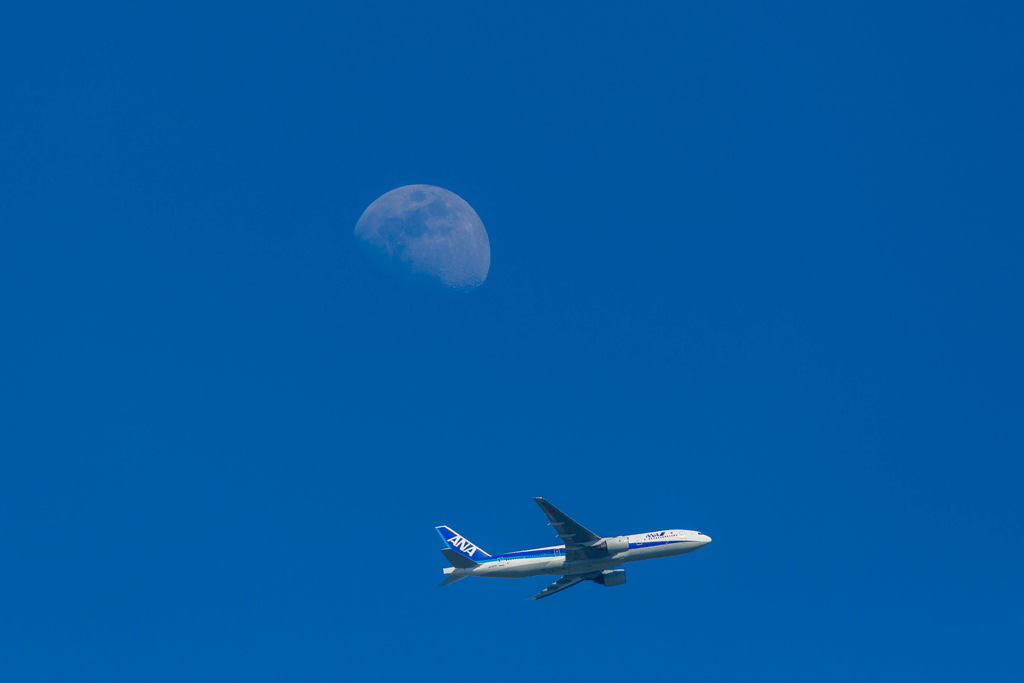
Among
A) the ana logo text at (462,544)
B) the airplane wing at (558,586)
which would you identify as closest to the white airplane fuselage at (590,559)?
the airplane wing at (558,586)

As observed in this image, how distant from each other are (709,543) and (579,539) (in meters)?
17.3

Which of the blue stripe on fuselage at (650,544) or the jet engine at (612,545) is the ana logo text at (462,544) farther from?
the blue stripe on fuselage at (650,544)

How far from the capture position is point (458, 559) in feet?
512

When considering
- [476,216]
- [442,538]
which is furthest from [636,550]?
Result: [476,216]

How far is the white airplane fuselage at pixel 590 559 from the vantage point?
502 feet

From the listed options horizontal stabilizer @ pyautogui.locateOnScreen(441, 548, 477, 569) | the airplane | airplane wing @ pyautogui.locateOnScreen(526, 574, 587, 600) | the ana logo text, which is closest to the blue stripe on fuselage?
the airplane

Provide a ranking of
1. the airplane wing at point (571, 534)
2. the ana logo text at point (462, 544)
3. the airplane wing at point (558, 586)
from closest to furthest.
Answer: the airplane wing at point (571, 534) → the airplane wing at point (558, 586) → the ana logo text at point (462, 544)

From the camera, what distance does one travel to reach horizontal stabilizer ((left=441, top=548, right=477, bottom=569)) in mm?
155750

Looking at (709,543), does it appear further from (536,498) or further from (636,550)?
(536,498)

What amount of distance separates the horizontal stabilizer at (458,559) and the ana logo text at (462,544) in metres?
9.91

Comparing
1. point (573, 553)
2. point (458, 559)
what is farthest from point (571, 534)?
point (458, 559)

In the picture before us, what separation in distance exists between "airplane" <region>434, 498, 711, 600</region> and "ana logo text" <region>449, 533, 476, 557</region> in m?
8.81

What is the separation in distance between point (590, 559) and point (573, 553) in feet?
7.93

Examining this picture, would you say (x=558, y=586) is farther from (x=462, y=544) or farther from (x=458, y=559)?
(x=458, y=559)
